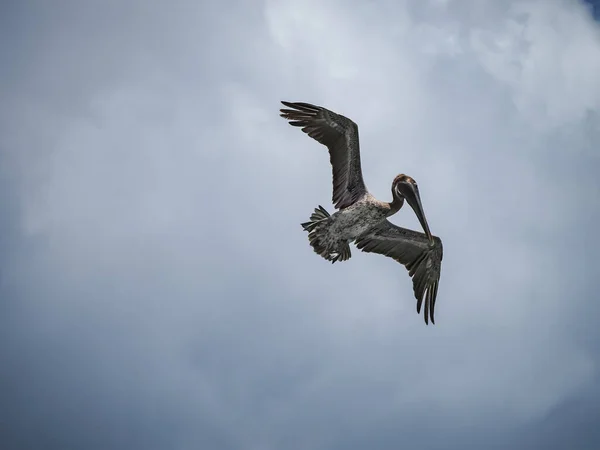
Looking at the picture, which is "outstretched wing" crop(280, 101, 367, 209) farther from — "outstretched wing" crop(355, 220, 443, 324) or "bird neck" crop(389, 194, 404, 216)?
"outstretched wing" crop(355, 220, 443, 324)

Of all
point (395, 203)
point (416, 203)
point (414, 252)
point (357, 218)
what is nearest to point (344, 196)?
point (357, 218)

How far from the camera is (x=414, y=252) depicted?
1700cm

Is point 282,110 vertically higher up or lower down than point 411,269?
higher up

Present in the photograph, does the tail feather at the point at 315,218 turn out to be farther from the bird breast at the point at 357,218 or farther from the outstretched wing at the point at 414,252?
the outstretched wing at the point at 414,252

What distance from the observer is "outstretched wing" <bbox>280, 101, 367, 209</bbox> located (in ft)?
48.9

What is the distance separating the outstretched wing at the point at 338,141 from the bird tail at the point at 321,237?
514 mm

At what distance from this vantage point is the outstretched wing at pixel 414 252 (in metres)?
Result: 16.8

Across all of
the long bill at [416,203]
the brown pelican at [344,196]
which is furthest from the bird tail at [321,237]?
the long bill at [416,203]

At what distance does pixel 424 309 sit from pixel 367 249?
2.07 m

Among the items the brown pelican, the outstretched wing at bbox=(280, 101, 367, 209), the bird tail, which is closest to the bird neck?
the brown pelican

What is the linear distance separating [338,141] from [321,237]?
88.3 inches

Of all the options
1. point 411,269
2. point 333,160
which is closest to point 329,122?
point 333,160

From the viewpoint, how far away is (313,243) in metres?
15.4

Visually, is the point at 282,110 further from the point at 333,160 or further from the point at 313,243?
the point at 313,243
